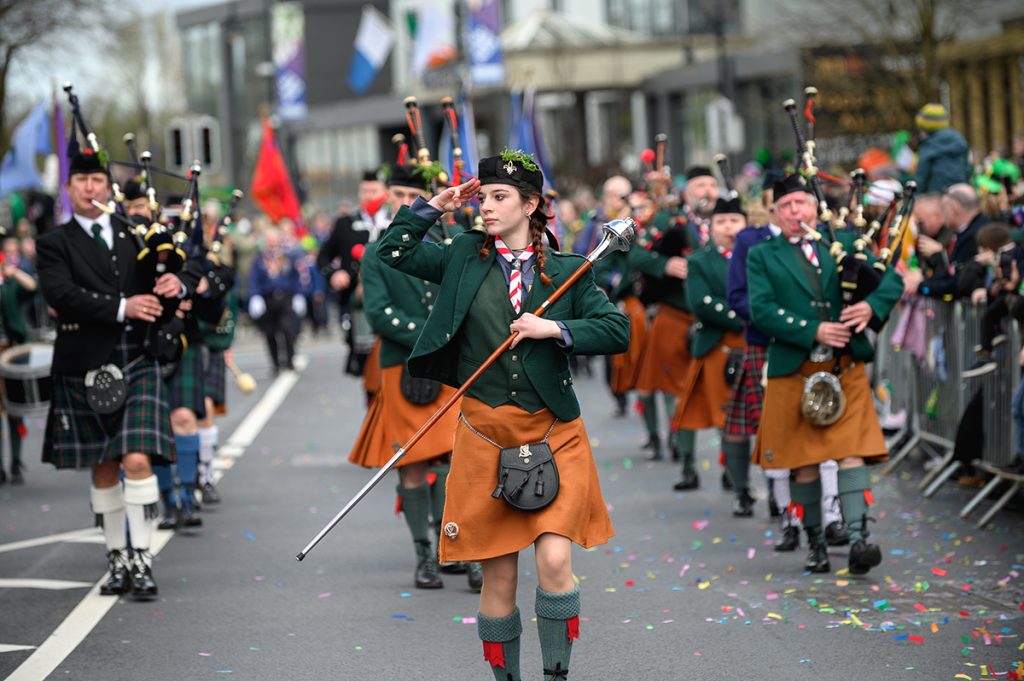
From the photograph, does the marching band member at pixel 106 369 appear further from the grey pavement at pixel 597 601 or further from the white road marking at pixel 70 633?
the grey pavement at pixel 597 601

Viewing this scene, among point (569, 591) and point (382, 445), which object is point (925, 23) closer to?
point (382, 445)

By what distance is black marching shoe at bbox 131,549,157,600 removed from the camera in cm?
857

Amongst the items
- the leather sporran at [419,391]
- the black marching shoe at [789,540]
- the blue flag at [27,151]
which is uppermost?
the blue flag at [27,151]

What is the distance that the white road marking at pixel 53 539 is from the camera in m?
10.3

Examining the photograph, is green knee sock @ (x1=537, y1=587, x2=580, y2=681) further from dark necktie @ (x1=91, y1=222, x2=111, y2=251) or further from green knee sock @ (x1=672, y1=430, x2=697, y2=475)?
green knee sock @ (x1=672, y1=430, x2=697, y2=475)

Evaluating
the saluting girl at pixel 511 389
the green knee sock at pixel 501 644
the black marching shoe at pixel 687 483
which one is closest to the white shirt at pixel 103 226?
the saluting girl at pixel 511 389

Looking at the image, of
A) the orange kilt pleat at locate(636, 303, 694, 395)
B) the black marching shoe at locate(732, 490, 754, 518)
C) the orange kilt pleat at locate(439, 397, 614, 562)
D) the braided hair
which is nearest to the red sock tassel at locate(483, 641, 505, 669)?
the orange kilt pleat at locate(439, 397, 614, 562)

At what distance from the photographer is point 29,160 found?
20.3 m

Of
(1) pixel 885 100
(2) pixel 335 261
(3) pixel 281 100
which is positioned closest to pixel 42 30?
(1) pixel 885 100

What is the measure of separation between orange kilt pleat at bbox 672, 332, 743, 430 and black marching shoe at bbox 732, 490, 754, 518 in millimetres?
652

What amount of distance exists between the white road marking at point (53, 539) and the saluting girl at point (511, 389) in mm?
4728

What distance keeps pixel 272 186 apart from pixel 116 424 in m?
15.7

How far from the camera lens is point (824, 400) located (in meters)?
8.68

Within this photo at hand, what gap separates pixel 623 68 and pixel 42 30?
22.7 meters
